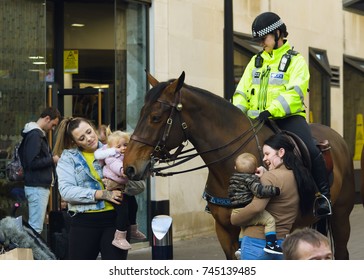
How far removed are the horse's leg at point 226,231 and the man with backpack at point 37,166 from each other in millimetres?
4263

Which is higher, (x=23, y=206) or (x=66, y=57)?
(x=66, y=57)

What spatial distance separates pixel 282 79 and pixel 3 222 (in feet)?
8.53

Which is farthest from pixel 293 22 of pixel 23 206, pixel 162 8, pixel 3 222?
pixel 3 222

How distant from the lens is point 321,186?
7410mm

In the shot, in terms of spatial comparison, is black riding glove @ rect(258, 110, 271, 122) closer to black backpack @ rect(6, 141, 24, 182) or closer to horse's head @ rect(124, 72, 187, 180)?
horse's head @ rect(124, 72, 187, 180)

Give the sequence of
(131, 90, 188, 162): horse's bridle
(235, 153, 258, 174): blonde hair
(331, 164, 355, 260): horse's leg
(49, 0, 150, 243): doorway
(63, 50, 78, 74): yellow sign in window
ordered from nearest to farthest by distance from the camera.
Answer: (235, 153, 258, 174): blonde hair → (131, 90, 188, 162): horse's bridle → (331, 164, 355, 260): horse's leg → (49, 0, 150, 243): doorway → (63, 50, 78, 74): yellow sign in window

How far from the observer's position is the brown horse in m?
6.90

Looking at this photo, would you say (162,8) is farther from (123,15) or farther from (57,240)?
(57,240)

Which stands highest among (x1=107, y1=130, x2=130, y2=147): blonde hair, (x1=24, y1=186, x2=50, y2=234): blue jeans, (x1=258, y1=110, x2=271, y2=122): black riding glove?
(x1=258, y1=110, x2=271, y2=122): black riding glove

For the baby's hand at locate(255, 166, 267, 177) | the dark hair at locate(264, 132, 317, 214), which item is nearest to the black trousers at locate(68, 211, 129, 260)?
the baby's hand at locate(255, 166, 267, 177)

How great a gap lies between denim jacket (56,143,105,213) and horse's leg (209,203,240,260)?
3.03 ft

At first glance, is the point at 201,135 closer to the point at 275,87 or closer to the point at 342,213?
the point at 275,87

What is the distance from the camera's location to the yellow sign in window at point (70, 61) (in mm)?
13320

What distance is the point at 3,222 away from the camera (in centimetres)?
713
